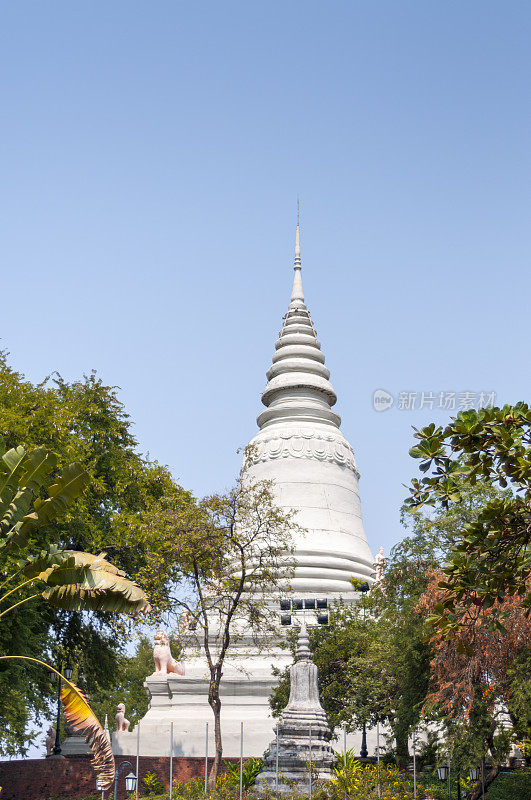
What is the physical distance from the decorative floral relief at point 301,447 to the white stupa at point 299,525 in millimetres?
39

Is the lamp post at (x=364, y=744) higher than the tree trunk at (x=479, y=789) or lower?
higher

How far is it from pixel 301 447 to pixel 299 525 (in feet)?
A: 13.4

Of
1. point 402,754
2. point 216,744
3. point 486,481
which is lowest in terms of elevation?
point 402,754

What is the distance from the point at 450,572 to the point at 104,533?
1854 centimetres

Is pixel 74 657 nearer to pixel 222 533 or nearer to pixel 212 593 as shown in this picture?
pixel 212 593

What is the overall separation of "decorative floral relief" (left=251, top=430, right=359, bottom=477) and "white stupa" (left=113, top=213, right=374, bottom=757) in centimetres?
4

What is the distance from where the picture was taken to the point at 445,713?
60.5 ft

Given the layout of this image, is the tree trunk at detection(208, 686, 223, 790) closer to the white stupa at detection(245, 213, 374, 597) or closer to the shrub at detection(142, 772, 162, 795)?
the shrub at detection(142, 772, 162, 795)

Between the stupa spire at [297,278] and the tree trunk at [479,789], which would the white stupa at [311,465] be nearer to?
the stupa spire at [297,278]

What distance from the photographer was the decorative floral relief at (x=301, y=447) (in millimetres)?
35844

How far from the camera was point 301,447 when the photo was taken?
118 feet

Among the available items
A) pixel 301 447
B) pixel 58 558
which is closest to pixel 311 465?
pixel 301 447

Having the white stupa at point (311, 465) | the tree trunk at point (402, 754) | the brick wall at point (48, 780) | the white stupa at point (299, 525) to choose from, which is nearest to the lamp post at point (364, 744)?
the tree trunk at point (402, 754)

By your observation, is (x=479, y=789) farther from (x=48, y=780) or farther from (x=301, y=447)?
(x=301, y=447)
